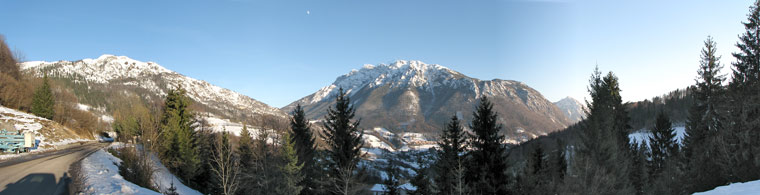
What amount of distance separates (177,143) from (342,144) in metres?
22.6

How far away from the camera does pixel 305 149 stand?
3500cm

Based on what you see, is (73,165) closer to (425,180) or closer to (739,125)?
(425,180)

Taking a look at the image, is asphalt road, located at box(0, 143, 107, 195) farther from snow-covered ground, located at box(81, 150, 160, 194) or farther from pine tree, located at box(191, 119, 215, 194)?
pine tree, located at box(191, 119, 215, 194)

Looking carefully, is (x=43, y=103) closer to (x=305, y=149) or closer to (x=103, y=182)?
(x=305, y=149)

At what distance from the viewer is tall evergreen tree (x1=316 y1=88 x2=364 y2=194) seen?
1061 inches

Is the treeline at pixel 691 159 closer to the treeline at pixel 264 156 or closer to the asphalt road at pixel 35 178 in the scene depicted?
Result: the treeline at pixel 264 156

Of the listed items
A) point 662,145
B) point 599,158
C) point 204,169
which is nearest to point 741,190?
point 599,158

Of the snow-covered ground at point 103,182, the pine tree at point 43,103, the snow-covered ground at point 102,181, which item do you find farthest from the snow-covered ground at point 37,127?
the snow-covered ground at point 103,182

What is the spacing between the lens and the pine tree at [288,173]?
28.6 meters

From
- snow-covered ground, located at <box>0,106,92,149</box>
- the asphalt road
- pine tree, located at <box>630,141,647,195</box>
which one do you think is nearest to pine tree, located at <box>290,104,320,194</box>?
the asphalt road

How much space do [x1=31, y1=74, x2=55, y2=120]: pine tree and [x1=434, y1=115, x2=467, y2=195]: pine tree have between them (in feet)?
216

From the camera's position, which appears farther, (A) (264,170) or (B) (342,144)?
(A) (264,170)

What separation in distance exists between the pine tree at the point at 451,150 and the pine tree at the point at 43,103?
65963mm

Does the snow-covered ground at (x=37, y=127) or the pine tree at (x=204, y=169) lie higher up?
the snow-covered ground at (x=37, y=127)
